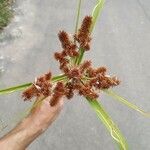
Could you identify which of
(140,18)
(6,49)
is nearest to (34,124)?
(6,49)

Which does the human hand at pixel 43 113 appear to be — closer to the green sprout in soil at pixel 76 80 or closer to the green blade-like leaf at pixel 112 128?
the green sprout in soil at pixel 76 80

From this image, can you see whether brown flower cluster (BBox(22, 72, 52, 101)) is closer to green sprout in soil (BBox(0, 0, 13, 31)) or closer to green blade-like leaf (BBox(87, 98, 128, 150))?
green blade-like leaf (BBox(87, 98, 128, 150))

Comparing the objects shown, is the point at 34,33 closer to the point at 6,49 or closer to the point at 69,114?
the point at 6,49

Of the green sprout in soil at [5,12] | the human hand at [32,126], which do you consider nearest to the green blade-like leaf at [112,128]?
the human hand at [32,126]

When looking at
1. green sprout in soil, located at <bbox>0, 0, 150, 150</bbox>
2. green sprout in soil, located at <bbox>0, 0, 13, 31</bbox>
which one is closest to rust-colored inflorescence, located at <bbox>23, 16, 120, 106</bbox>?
green sprout in soil, located at <bbox>0, 0, 150, 150</bbox>

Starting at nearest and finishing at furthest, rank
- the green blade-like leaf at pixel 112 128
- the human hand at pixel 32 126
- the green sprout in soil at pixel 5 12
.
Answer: the green blade-like leaf at pixel 112 128 → the human hand at pixel 32 126 → the green sprout in soil at pixel 5 12

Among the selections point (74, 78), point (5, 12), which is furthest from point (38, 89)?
point (5, 12)
